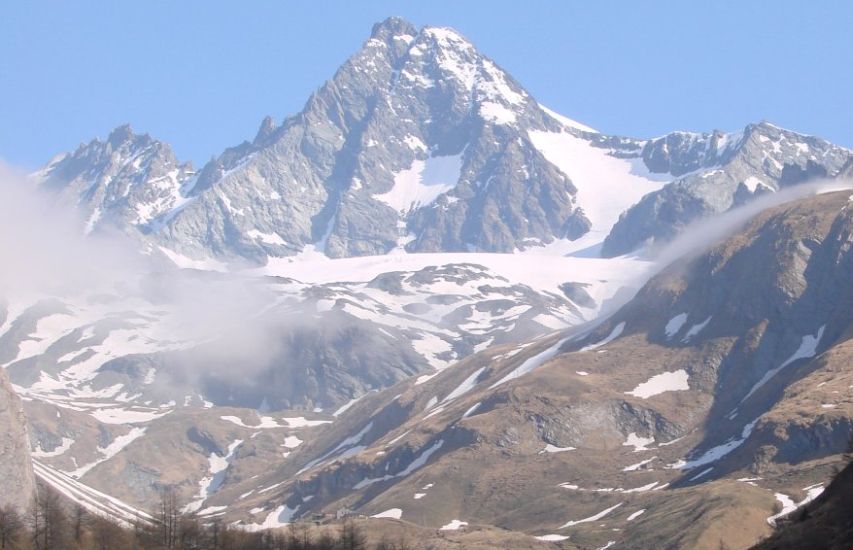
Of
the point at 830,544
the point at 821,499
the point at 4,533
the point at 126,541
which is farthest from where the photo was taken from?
the point at 126,541

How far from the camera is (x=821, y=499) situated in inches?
5202

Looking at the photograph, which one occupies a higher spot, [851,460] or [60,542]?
[60,542]

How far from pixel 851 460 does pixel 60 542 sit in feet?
336

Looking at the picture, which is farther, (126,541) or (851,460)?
(126,541)

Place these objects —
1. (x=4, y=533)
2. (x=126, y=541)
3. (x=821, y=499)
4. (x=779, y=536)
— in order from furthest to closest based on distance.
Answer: (x=126, y=541), (x=4, y=533), (x=821, y=499), (x=779, y=536)

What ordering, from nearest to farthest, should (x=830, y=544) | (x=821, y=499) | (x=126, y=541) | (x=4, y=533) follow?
(x=830, y=544)
(x=821, y=499)
(x=4, y=533)
(x=126, y=541)

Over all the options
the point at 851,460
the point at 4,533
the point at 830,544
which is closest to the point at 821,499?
the point at 851,460

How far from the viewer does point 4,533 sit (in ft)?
575

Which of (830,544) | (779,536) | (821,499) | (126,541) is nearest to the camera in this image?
(830,544)

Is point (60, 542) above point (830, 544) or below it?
above

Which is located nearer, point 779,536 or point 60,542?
point 779,536

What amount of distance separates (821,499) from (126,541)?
102m

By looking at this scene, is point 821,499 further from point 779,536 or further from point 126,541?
point 126,541

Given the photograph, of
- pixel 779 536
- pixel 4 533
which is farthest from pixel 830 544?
pixel 4 533
